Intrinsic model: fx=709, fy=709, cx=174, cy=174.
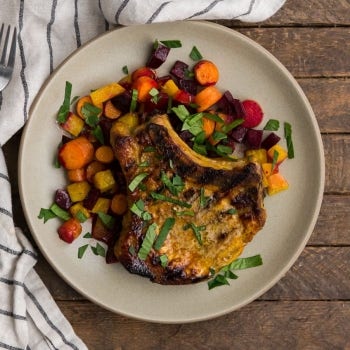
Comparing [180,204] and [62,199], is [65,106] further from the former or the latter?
[180,204]

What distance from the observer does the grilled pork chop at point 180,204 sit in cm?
352

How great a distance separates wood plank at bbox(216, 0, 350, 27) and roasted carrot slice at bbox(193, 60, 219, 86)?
36 cm

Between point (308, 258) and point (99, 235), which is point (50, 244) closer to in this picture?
point (99, 235)

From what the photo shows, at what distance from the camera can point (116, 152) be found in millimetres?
3547

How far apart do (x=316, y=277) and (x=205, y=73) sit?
4.38 ft

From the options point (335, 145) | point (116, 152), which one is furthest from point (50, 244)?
point (335, 145)

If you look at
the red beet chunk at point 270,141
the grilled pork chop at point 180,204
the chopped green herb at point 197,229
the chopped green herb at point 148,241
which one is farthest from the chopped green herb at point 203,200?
the red beet chunk at point 270,141

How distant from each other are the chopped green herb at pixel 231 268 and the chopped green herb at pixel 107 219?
618 mm

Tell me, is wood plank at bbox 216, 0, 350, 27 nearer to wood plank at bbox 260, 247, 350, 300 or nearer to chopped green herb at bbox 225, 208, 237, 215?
chopped green herb at bbox 225, 208, 237, 215

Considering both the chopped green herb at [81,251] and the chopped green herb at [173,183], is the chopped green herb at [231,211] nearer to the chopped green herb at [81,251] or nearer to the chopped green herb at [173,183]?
the chopped green herb at [173,183]

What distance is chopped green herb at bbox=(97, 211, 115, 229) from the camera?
146 inches

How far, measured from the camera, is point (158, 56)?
3.74 metres

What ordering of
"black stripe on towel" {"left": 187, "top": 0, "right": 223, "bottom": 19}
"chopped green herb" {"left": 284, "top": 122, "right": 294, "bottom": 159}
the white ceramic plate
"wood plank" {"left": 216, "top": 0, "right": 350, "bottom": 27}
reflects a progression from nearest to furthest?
"black stripe on towel" {"left": 187, "top": 0, "right": 223, "bottom": 19}, the white ceramic plate, "chopped green herb" {"left": 284, "top": 122, "right": 294, "bottom": 159}, "wood plank" {"left": 216, "top": 0, "right": 350, "bottom": 27}

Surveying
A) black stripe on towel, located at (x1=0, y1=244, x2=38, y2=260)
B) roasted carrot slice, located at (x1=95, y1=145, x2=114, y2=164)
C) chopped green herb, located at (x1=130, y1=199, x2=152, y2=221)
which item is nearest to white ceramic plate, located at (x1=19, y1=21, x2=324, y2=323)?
black stripe on towel, located at (x1=0, y1=244, x2=38, y2=260)
